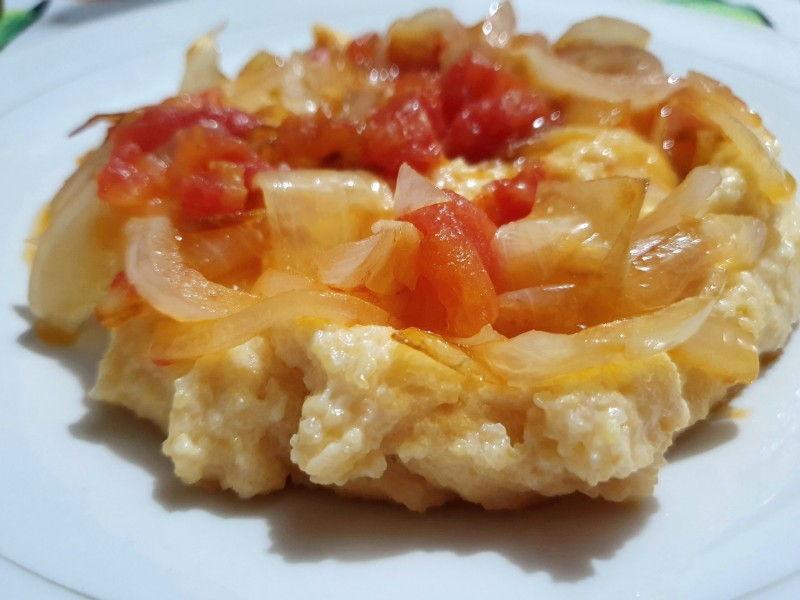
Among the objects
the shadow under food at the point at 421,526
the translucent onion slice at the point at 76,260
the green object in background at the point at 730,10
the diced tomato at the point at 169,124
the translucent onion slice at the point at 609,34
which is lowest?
the shadow under food at the point at 421,526

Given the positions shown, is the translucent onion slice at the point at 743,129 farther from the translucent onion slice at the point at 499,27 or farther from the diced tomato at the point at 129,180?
the diced tomato at the point at 129,180

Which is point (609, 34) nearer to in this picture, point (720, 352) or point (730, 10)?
point (720, 352)

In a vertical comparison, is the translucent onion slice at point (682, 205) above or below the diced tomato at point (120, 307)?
above

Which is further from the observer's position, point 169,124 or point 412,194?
point 169,124

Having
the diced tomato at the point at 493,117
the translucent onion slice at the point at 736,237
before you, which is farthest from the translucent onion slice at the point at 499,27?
the translucent onion slice at the point at 736,237

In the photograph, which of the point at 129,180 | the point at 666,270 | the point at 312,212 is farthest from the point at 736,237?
the point at 129,180

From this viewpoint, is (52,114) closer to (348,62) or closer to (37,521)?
(348,62)

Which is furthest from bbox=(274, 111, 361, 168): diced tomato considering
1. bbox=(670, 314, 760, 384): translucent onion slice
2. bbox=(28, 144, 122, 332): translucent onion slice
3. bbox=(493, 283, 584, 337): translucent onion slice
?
bbox=(670, 314, 760, 384): translucent onion slice
